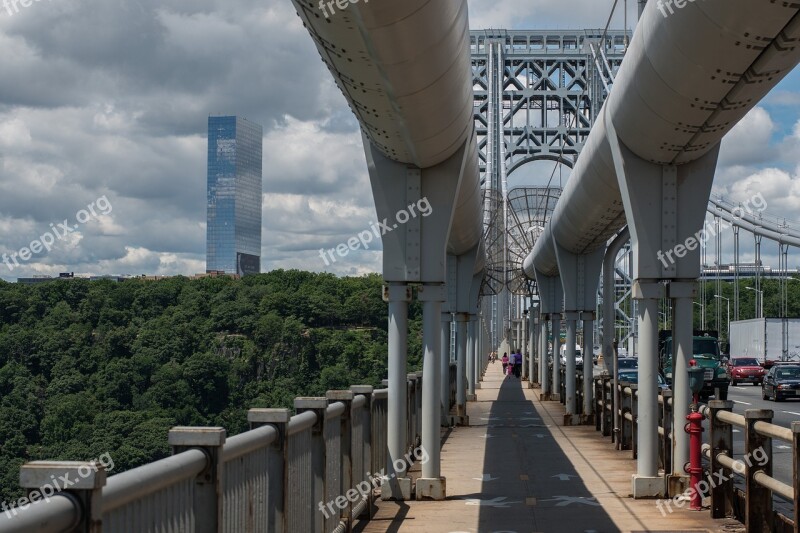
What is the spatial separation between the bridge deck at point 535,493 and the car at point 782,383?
18328 mm

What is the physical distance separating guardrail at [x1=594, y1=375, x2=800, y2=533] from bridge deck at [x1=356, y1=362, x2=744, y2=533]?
0.34 metres

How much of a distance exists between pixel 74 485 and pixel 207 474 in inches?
64.4

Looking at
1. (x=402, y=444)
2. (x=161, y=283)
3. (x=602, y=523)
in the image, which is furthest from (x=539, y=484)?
(x=161, y=283)

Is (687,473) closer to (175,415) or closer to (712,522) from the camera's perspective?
(712,522)

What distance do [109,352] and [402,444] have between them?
95176mm

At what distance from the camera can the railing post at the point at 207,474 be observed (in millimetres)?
4965

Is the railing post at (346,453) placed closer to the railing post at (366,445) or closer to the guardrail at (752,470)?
the railing post at (366,445)

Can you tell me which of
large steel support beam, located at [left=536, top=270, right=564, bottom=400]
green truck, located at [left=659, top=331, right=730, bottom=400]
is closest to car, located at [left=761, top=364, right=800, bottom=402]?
green truck, located at [left=659, top=331, right=730, bottom=400]

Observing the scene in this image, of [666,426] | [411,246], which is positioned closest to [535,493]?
[666,426]

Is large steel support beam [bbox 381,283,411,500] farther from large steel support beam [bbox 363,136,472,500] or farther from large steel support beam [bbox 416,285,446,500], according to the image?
large steel support beam [bbox 416,285,446,500]

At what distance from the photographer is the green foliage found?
277 ft

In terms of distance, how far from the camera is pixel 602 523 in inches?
409

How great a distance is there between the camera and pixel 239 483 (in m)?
5.72

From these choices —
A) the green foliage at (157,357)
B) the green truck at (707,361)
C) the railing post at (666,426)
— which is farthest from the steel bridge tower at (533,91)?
the railing post at (666,426)
